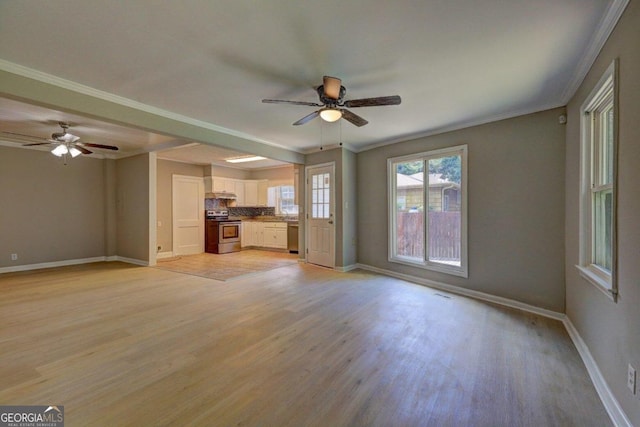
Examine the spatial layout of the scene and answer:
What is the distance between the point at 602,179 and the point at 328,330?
9.38 feet

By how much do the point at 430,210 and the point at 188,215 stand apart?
21.2 ft

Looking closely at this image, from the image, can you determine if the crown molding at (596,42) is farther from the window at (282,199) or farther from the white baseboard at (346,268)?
the window at (282,199)

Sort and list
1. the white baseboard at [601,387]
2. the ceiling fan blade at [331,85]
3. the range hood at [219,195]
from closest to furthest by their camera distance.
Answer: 1. the white baseboard at [601,387]
2. the ceiling fan blade at [331,85]
3. the range hood at [219,195]

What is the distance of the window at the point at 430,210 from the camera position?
13.9 ft

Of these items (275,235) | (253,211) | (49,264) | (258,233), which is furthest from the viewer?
(253,211)

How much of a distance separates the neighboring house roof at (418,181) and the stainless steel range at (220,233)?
518 centimetres

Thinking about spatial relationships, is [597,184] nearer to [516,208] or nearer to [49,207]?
[516,208]

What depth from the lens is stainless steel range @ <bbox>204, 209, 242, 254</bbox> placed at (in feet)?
25.6

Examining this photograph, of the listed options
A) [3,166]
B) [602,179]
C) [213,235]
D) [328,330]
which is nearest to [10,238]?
[3,166]

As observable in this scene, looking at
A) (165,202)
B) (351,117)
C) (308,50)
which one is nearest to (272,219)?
(165,202)

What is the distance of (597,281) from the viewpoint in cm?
209

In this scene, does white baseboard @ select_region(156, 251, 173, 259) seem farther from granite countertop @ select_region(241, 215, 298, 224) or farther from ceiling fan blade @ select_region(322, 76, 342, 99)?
ceiling fan blade @ select_region(322, 76, 342, 99)

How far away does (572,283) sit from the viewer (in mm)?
2898

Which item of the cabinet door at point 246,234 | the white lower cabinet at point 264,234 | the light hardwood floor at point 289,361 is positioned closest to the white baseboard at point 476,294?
the light hardwood floor at point 289,361
